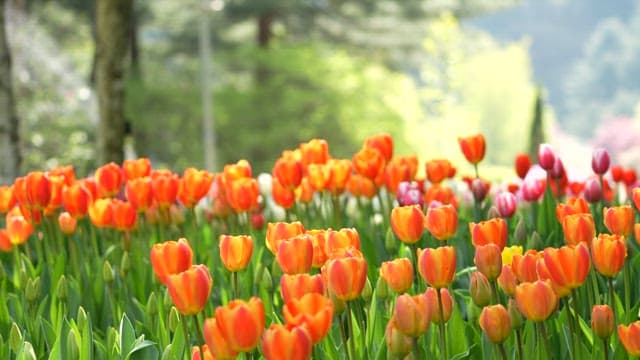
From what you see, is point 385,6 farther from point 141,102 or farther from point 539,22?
point 539,22

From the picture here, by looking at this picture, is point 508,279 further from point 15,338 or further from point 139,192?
point 139,192

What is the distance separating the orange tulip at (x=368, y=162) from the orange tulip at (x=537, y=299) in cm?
176

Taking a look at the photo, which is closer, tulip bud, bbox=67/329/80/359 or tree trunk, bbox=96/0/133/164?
tulip bud, bbox=67/329/80/359

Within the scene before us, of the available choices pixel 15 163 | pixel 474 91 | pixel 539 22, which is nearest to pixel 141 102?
pixel 15 163

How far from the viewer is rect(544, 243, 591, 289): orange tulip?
1.97m

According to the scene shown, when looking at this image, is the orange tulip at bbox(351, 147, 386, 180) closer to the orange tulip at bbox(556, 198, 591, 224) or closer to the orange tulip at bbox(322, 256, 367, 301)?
the orange tulip at bbox(556, 198, 591, 224)

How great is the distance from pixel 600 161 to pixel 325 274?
1926 mm

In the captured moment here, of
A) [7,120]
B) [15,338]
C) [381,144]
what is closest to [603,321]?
[15,338]

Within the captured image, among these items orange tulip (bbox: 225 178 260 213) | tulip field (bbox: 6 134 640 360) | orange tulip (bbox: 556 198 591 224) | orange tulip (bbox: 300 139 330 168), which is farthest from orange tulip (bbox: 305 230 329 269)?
orange tulip (bbox: 300 139 330 168)

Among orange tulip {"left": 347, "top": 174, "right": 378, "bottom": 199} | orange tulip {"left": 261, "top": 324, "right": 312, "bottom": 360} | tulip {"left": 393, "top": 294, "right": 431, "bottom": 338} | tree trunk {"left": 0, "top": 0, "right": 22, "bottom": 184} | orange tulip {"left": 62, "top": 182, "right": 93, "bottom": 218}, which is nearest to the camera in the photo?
orange tulip {"left": 261, "top": 324, "right": 312, "bottom": 360}

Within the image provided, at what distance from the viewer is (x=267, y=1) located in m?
26.3

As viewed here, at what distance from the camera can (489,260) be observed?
2189mm

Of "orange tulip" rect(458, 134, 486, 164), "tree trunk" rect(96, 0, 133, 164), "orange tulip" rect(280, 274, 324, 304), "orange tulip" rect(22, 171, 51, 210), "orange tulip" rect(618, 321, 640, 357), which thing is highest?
"tree trunk" rect(96, 0, 133, 164)

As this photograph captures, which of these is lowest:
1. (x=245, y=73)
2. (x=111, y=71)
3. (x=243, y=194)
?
(x=243, y=194)
